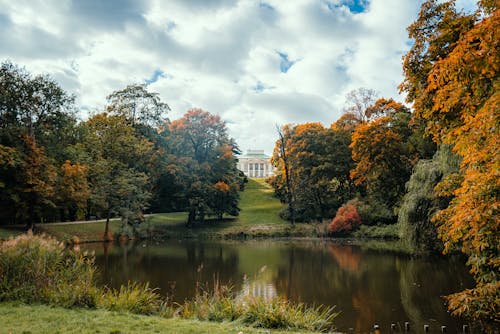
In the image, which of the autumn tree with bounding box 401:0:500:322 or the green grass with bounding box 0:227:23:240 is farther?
the green grass with bounding box 0:227:23:240

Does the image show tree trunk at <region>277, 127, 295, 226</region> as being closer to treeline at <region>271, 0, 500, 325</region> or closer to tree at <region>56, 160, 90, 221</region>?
treeline at <region>271, 0, 500, 325</region>

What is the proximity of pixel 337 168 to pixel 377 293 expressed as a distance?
26922 millimetres

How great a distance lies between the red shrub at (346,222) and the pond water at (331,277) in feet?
27.8

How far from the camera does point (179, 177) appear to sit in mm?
35781

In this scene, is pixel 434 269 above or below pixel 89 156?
below

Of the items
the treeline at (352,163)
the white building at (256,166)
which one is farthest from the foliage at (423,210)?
the white building at (256,166)

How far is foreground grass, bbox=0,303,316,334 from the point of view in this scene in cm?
599

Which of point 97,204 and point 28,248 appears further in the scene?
point 97,204

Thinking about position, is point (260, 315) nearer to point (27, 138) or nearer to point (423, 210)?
point (423, 210)

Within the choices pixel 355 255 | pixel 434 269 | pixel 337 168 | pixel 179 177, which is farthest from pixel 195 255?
pixel 337 168

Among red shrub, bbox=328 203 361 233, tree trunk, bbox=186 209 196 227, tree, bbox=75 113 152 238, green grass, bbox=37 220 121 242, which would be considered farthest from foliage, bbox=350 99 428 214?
green grass, bbox=37 220 121 242

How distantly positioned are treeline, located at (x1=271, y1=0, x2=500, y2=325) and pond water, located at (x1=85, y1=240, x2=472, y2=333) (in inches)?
46.8

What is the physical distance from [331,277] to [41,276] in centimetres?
1012

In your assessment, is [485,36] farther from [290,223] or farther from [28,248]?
[290,223]
